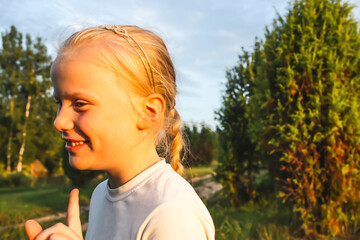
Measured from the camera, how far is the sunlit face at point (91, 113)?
1.26 meters

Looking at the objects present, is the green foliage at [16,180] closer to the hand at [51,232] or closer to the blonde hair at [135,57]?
the blonde hair at [135,57]

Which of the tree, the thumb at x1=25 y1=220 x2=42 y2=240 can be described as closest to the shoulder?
the thumb at x1=25 y1=220 x2=42 y2=240

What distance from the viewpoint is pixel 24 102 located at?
30.5 meters

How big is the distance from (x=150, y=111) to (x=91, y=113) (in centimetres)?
28

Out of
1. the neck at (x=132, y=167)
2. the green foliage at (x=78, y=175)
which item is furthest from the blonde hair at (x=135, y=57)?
the green foliage at (x=78, y=175)

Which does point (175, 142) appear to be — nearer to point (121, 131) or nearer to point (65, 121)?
point (121, 131)

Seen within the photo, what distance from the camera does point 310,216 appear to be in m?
4.95

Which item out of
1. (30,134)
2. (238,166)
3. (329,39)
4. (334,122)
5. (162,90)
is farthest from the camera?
(30,134)

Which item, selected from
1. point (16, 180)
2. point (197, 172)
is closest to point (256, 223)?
point (197, 172)

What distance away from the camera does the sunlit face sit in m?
1.26

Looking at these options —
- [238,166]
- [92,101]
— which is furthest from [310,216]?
[92,101]

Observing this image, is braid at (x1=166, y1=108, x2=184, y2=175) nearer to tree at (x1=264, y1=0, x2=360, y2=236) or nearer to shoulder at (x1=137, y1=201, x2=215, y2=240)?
shoulder at (x1=137, y1=201, x2=215, y2=240)

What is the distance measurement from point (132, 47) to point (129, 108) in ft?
0.93

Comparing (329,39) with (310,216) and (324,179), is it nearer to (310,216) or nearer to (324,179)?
→ (324,179)
